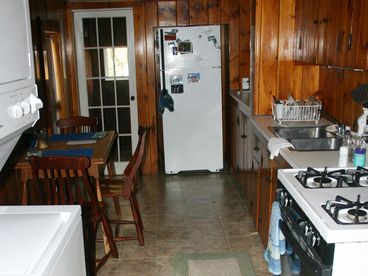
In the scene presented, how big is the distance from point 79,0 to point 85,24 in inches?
11.0

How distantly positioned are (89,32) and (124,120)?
45.0 inches

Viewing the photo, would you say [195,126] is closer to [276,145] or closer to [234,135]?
[234,135]

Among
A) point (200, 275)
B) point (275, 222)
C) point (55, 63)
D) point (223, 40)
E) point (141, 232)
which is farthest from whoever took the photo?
point (223, 40)

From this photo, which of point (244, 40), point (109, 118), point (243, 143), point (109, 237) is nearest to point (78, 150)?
point (109, 237)

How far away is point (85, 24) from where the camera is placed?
15.4ft

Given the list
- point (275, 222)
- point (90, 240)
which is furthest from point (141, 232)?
point (275, 222)

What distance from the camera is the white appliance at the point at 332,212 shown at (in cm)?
135

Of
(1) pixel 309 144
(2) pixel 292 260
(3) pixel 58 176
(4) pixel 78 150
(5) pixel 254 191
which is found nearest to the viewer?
(2) pixel 292 260

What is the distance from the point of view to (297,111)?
3162 millimetres

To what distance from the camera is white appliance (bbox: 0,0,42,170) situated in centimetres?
124

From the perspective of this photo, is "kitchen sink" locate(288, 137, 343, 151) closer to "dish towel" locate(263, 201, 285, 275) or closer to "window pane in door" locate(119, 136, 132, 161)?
"dish towel" locate(263, 201, 285, 275)

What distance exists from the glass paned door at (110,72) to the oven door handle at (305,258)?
337cm

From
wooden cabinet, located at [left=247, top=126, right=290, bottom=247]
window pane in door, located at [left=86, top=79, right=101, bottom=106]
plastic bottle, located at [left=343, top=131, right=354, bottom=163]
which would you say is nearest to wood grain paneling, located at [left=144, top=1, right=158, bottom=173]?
window pane in door, located at [left=86, top=79, right=101, bottom=106]

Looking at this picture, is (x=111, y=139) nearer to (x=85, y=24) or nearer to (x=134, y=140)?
(x=134, y=140)
